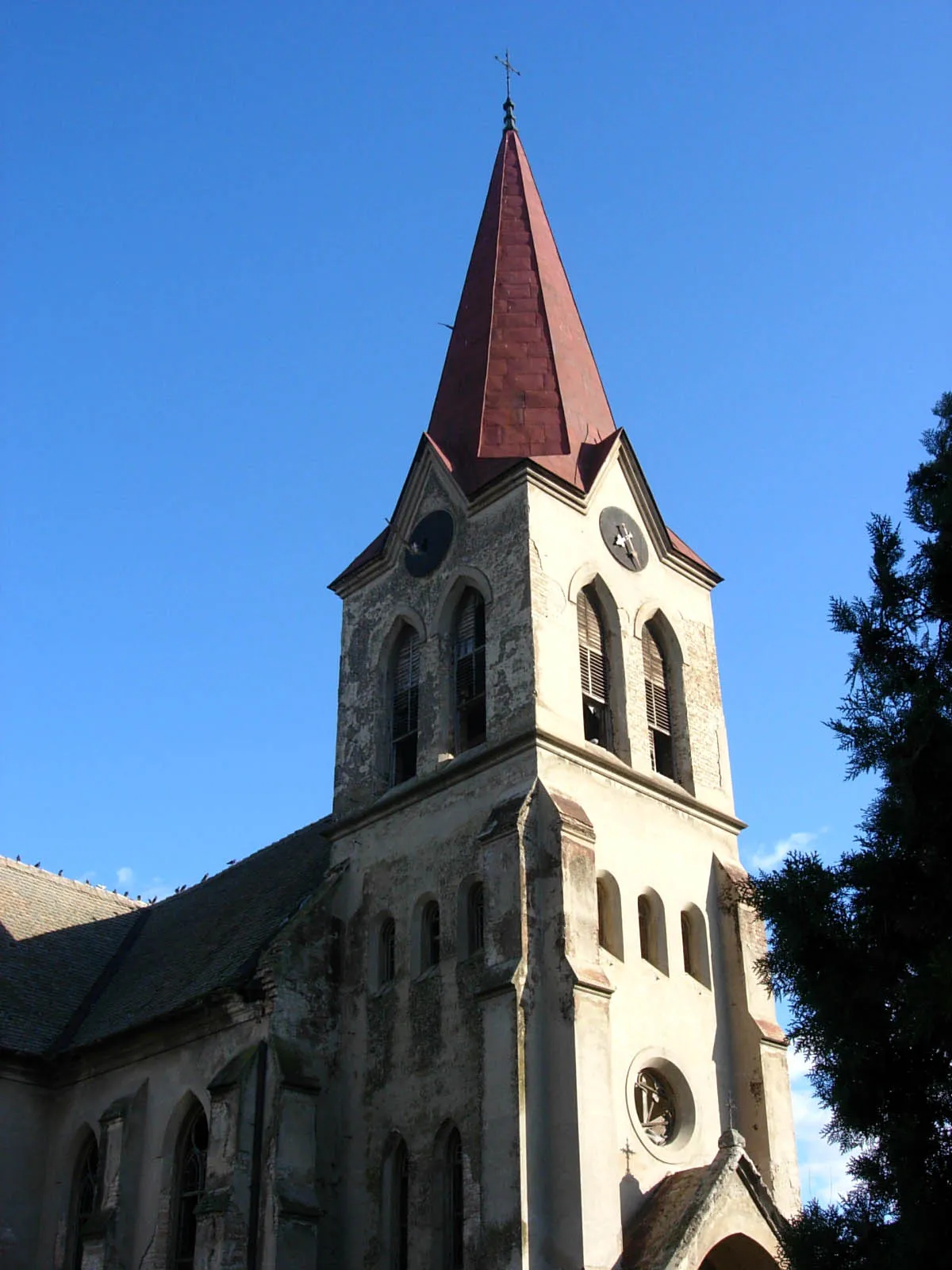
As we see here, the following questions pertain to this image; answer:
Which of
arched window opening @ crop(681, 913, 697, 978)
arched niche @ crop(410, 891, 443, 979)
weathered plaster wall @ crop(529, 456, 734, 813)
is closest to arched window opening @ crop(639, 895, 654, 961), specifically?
arched window opening @ crop(681, 913, 697, 978)

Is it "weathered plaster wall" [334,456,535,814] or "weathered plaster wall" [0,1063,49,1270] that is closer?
"weathered plaster wall" [334,456,535,814]

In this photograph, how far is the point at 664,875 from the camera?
856 inches

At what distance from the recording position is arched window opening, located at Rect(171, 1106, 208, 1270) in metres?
21.4

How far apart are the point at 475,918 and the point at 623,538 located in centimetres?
769

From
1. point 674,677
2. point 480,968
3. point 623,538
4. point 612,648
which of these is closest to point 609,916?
point 480,968

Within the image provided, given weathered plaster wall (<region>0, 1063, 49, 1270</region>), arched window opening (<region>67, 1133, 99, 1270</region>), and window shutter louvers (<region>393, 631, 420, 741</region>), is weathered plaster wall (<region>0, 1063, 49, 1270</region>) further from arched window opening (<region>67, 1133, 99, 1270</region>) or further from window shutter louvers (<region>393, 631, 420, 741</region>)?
window shutter louvers (<region>393, 631, 420, 741</region>)

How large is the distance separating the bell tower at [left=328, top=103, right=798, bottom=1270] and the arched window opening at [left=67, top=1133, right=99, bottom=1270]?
6046 mm

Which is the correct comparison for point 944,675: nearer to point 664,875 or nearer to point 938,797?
point 938,797

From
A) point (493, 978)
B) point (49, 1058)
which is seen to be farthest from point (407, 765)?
point (49, 1058)

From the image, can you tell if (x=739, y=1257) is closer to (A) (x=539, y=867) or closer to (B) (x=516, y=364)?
(A) (x=539, y=867)

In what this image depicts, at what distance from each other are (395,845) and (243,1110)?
4.78 m

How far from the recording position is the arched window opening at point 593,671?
22938 mm

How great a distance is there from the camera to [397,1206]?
19.7m

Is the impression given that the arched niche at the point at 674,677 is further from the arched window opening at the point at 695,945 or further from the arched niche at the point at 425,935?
the arched niche at the point at 425,935
